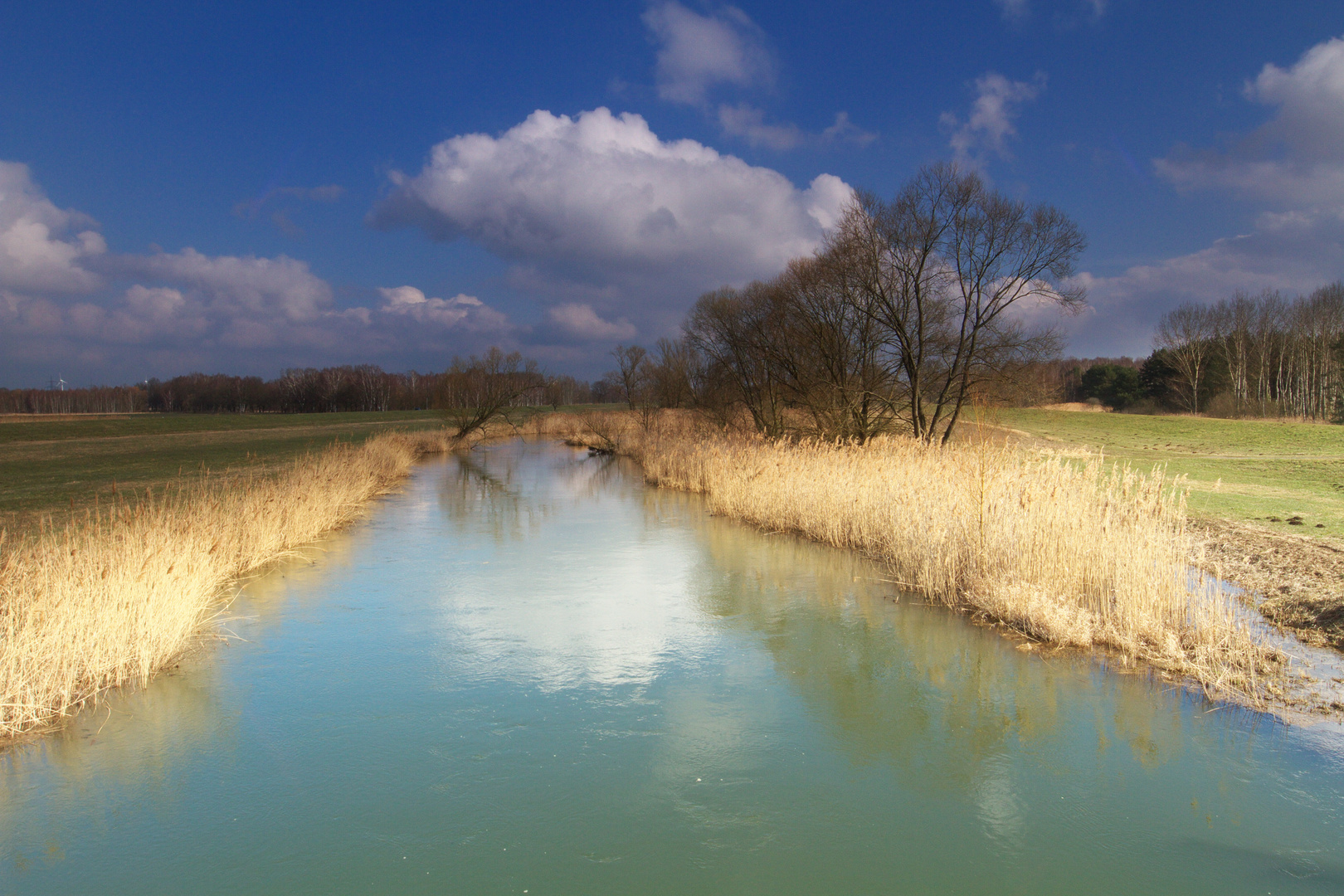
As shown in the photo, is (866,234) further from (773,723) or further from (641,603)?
(773,723)

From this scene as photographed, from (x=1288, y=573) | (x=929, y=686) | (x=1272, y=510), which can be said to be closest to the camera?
(x=929, y=686)

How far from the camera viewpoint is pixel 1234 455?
21781 millimetres

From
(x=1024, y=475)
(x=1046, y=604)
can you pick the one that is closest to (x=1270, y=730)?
(x=1046, y=604)

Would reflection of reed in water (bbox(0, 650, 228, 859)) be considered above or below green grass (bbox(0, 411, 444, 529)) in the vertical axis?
below

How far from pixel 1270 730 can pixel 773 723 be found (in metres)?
3.47

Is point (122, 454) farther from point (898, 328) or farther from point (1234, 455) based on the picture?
point (1234, 455)

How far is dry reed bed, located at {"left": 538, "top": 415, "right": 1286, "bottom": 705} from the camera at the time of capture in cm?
603

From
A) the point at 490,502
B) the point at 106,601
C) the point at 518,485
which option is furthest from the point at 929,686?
the point at 518,485

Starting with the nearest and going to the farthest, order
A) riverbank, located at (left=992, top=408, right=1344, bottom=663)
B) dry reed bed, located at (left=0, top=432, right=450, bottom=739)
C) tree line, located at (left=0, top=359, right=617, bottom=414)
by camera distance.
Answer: dry reed bed, located at (left=0, top=432, right=450, bottom=739), riverbank, located at (left=992, top=408, right=1344, bottom=663), tree line, located at (left=0, top=359, right=617, bottom=414)

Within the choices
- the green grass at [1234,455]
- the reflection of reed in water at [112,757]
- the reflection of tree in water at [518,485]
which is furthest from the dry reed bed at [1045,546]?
the reflection of reed in water at [112,757]

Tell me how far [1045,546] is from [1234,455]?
19.6 meters

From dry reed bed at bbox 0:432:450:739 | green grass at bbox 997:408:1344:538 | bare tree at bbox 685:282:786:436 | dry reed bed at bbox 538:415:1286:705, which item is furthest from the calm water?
bare tree at bbox 685:282:786:436

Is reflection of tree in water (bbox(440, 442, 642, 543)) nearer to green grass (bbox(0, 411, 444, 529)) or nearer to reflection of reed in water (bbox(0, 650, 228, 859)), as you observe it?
green grass (bbox(0, 411, 444, 529))

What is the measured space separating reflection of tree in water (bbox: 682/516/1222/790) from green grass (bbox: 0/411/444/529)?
838 centimetres
